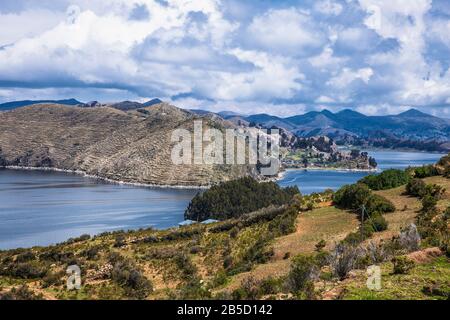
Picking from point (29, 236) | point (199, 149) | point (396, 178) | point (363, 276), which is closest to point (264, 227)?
point (396, 178)

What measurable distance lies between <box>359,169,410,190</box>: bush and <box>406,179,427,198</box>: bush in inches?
150

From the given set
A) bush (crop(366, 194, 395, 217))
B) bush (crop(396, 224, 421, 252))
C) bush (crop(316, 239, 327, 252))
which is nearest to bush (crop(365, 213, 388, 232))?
bush (crop(366, 194, 395, 217))

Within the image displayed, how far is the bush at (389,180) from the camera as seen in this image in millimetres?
37438

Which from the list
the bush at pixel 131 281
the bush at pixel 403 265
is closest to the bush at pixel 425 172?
the bush at pixel 403 265

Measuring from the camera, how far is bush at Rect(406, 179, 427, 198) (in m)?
32.2

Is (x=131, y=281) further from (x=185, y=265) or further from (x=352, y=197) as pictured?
(x=352, y=197)

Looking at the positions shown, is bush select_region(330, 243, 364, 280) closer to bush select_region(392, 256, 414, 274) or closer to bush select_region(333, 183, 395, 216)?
bush select_region(392, 256, 414, 274)

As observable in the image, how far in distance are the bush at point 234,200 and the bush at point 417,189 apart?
62.4 m

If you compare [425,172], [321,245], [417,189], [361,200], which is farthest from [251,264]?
[425,172]

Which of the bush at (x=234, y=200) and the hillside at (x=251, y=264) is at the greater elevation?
the hillside at (x=251, y=264)

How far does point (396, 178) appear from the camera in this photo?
37688 millimetres

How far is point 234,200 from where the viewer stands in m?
101

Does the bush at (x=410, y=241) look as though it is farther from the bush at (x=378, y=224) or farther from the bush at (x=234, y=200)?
the bush at (x=234, y=200)

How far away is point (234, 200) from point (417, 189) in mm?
69182
